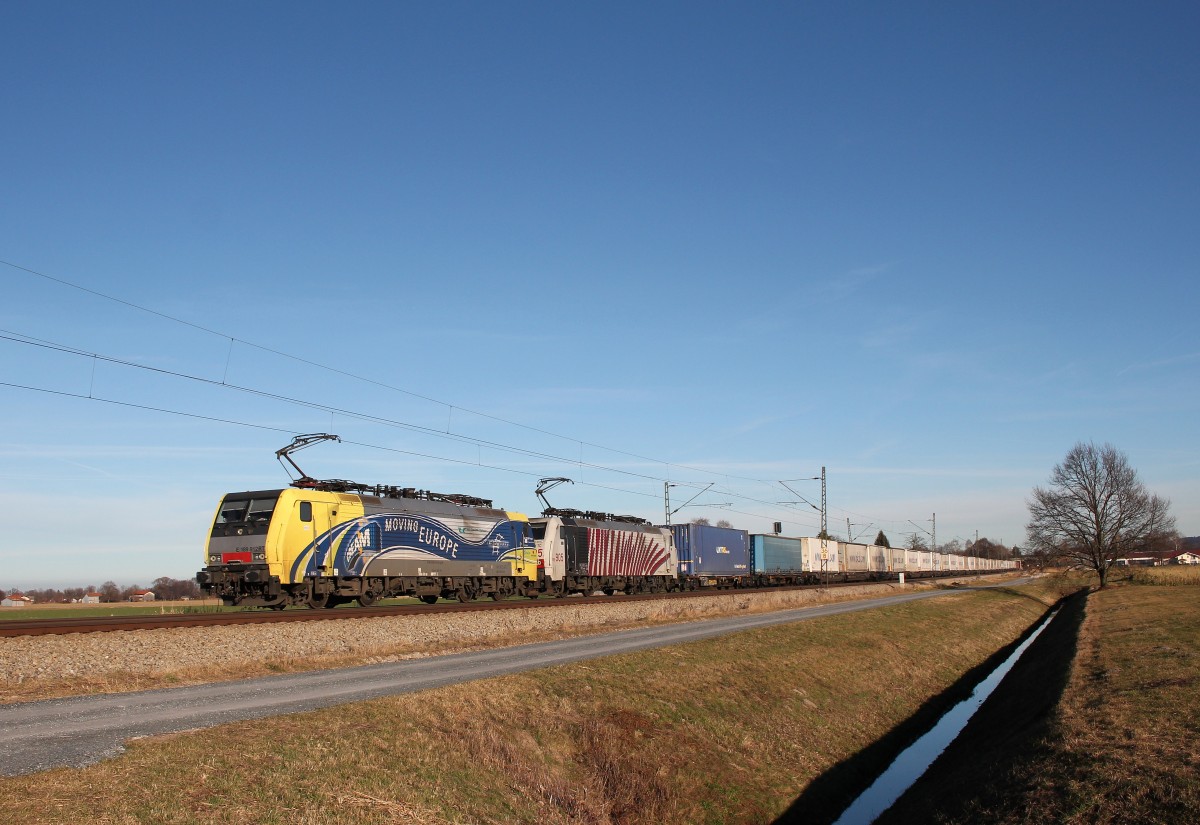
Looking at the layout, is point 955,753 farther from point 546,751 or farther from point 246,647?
point 246,647

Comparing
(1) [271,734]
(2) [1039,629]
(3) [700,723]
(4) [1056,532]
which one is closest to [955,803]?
(3) [700,723]

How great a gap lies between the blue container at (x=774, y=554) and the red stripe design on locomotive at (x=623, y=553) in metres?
15.7

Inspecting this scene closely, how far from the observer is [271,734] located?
1194 centimetres

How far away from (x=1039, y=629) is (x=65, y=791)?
165ft

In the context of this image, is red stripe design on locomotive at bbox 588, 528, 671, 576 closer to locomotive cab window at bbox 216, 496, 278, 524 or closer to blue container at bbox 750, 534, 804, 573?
blue container at bbox 750, 534, 804, 573

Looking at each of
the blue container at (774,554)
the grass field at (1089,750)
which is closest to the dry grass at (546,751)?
the grass field at (1089,750)

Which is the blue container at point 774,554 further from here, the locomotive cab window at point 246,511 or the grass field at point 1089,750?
the locomotive cab window at point 246,511

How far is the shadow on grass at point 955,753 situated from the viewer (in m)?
13.5

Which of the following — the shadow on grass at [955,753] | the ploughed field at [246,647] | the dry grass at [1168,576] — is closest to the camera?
the shadow on grass at [955,753]

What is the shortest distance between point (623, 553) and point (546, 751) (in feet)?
123

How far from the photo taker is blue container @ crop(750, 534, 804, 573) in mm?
71000

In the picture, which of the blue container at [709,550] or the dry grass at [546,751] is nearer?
the dry grass at [546,751]

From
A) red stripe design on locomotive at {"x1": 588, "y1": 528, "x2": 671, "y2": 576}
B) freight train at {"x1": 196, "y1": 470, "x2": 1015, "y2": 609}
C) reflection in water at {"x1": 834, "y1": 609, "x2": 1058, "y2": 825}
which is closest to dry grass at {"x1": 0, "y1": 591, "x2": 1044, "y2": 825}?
reflection in water at {"x1": 834, "y1": 609, "x2": 1058, "y2": 825}

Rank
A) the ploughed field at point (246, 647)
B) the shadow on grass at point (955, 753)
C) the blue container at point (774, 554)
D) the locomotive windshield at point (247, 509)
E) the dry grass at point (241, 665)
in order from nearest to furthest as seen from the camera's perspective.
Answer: the shadow on grass at point (955, 753) → the dry grass at point (241, 665) → the ploughed field at point (246, 647) → the locomotive windshield at point (247, 509) → the blue container at point (774, 554)
